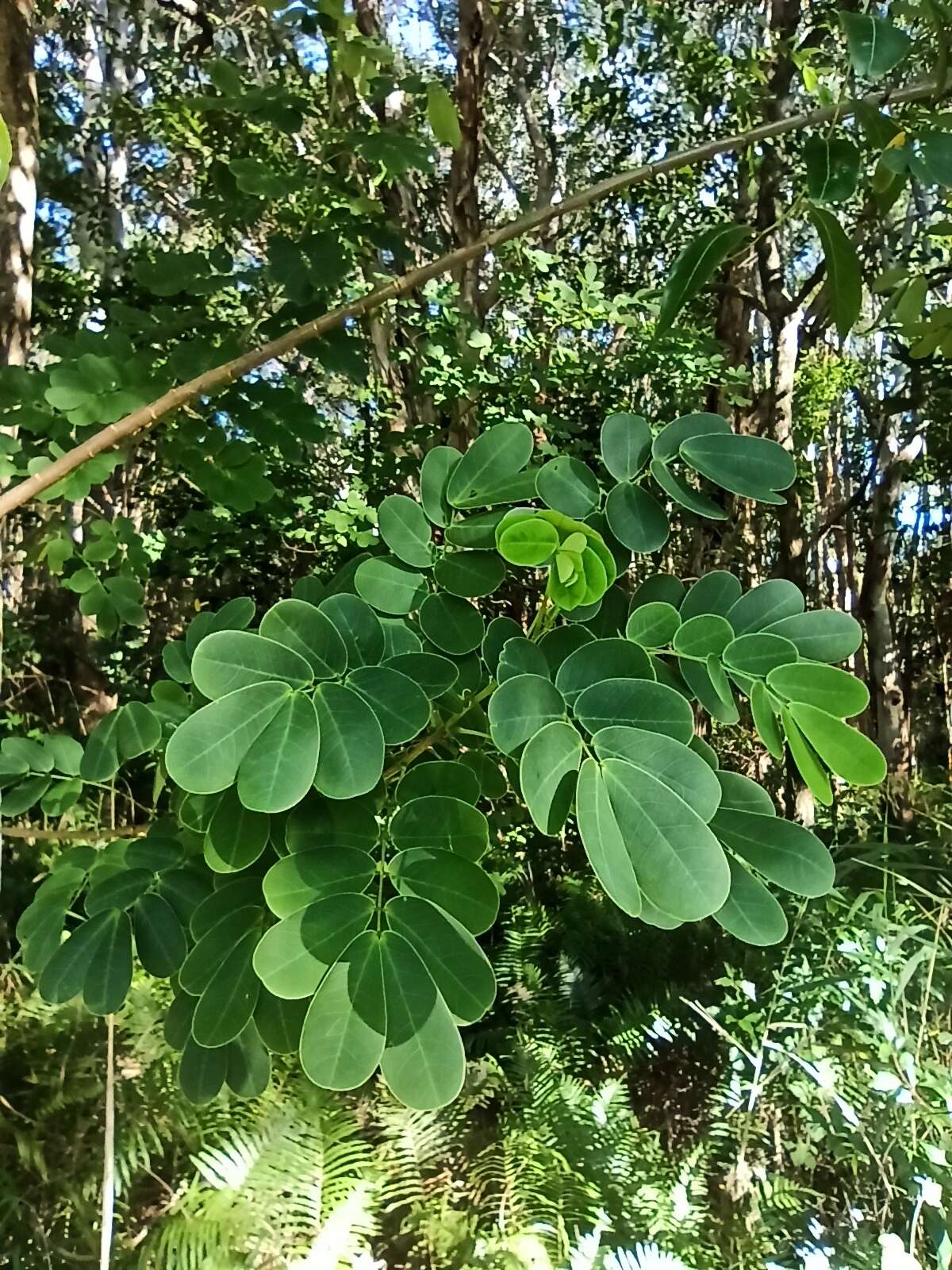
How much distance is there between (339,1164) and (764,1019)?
0.77 metres

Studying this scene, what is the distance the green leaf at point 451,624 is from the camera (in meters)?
0.58

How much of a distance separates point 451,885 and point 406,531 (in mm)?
263

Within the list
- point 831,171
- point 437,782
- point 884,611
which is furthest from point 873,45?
point 884,611

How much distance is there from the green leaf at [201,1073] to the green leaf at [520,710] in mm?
316

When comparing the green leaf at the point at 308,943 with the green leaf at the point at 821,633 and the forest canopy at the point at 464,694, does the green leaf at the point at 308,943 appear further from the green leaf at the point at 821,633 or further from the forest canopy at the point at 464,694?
the green leaf at the point at 821,633

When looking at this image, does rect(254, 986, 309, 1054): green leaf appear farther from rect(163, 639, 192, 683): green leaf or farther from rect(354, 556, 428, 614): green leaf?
rect(163, 639, 192, 683): green leaf

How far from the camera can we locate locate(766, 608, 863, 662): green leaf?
1.82 ft

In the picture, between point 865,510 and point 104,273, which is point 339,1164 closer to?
point 104,273

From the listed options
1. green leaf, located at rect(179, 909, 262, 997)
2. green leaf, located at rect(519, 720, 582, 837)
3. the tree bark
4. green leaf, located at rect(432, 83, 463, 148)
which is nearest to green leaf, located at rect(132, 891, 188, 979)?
green leaf, located at rect(179, 909, 262, 997)

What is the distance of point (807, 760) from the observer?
1.73 ft

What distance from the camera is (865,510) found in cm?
344

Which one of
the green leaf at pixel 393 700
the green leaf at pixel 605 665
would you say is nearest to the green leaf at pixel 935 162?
the green leaf at pixel 605 665

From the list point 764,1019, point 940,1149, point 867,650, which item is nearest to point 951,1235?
point 940,1149

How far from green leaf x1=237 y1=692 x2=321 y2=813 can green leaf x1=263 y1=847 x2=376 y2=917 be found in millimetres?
39
